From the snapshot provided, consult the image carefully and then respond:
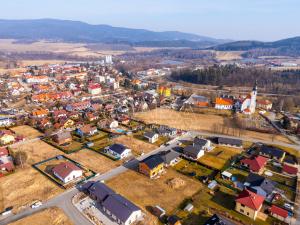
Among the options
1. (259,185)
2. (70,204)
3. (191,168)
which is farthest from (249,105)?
(70,204)

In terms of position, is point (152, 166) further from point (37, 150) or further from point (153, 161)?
point (37, 150)

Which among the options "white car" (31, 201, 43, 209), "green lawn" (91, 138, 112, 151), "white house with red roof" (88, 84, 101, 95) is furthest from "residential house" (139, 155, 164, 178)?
"white house with red roof" (88, 84, 101, 95)

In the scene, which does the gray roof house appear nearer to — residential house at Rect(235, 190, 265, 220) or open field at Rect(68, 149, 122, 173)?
open field at Rect(68, 149, 122, 173)

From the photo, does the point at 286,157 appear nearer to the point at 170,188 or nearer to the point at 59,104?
the point at 170,188

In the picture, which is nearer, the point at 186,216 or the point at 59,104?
A: the point at 186,216

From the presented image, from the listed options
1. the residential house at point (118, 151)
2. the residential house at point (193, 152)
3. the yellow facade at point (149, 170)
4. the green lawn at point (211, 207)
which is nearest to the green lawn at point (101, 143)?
the residential house at point (118, 151)

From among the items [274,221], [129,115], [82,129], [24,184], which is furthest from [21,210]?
[129,115]

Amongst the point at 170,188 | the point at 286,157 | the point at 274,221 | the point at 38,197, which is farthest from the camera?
the point at 286,157
